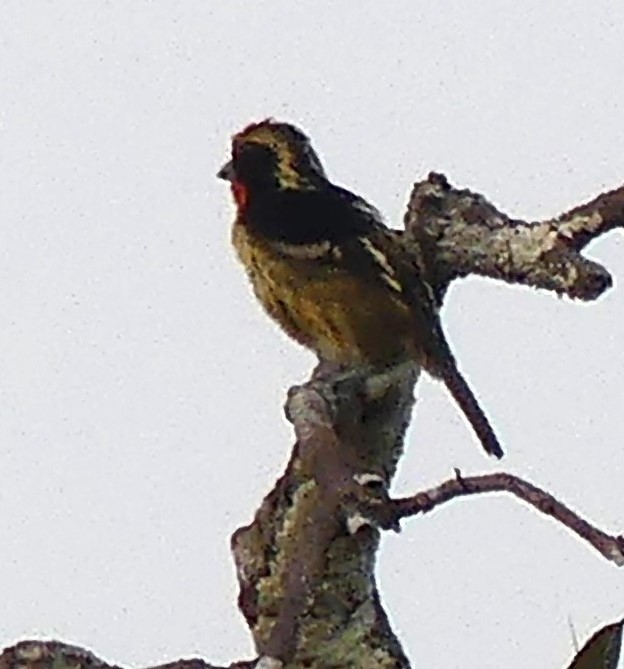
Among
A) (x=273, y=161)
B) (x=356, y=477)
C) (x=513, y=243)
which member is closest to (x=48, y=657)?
(x=356, y=477)

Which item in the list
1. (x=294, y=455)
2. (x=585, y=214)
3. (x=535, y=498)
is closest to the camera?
(x=535, y=498)

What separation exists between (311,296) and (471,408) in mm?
602

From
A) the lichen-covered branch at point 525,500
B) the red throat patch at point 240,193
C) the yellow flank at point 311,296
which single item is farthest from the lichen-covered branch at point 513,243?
the red throat patch at point 240,193

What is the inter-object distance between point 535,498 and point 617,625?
18 cm

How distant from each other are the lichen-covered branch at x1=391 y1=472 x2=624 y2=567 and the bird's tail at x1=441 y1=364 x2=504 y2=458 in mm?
1238

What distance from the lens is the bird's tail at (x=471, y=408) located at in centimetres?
263

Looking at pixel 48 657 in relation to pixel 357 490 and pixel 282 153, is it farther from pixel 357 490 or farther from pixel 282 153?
pixel 282 153

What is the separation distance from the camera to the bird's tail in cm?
263

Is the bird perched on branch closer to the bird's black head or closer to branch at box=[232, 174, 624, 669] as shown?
the bird's black head

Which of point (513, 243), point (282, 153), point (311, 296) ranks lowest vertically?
point (513, 243)

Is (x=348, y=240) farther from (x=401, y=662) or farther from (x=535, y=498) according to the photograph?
(x=535, y=498)

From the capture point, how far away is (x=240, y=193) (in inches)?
132

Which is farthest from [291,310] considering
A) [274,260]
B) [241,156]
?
[241,156]

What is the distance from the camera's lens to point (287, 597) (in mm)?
1396
